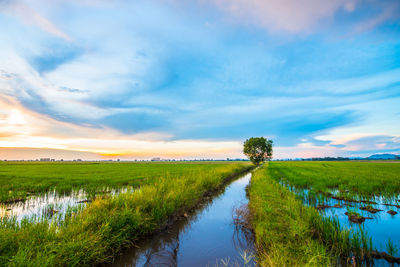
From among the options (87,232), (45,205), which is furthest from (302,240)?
(45,205)

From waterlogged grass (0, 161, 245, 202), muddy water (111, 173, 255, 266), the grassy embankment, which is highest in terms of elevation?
the grassy embankment

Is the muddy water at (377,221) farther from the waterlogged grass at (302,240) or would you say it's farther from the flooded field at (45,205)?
the flooded field at (45,205)

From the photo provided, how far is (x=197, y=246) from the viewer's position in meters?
6.31

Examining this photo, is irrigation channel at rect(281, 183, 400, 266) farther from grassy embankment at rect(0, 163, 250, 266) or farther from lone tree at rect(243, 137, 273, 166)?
lone tree at rect(243, 137, 273, 166)

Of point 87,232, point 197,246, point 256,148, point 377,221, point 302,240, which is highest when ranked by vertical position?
point 256,148

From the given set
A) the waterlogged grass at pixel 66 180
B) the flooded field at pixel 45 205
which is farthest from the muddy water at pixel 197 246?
the waterlogged grass at pixel 66 180

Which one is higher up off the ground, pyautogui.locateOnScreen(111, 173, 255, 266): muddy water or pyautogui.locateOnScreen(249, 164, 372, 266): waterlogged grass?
pyautogui.locateOnScreen(249, 164, 372, 266): waterlogged grass

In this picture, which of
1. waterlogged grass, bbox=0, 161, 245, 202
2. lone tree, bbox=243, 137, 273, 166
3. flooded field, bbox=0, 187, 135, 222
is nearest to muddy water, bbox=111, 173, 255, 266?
flooded field, bbox=0, 187, 135, 222

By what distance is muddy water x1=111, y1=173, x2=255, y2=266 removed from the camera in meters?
5.29

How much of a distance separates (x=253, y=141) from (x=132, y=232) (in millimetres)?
61782

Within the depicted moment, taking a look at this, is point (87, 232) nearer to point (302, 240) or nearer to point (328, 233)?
point (302, 240)

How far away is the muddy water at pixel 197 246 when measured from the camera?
17.4 ft

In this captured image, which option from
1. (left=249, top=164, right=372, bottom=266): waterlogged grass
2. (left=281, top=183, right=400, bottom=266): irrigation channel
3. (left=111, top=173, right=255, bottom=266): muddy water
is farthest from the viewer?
(left=281, top=183, right=400, bottom=266): irrigation channel

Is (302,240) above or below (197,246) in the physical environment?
above
